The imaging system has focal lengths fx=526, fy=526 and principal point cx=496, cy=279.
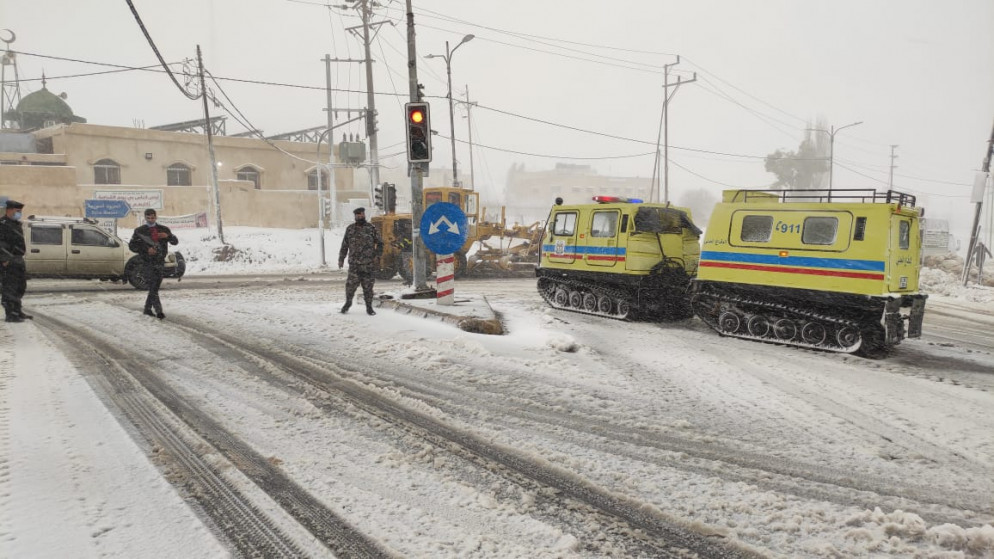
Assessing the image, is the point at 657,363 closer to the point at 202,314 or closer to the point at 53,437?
the point at 53,437

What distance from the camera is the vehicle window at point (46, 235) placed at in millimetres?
12578

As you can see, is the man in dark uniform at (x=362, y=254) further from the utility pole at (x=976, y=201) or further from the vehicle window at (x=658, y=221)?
the utility pole at (x=976, y=201)

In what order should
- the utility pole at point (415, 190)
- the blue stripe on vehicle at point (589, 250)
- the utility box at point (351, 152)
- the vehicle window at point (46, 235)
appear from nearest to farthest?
the utility pole at point (415, 190) → the blue stripe on vehicle at point (589, 250) → the vehicle window at point (46, 235) → the utility box at point (351, 152)

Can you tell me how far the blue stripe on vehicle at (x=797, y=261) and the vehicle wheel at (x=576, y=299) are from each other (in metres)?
2.79

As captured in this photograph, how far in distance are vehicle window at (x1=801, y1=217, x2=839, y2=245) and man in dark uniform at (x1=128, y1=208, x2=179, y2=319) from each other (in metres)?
10.1

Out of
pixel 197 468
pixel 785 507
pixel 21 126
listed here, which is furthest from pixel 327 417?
pixel 21 126

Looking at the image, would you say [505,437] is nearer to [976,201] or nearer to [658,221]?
[658,221]

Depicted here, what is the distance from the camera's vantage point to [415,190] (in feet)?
33.4

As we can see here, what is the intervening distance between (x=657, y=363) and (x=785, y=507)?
3.62 m

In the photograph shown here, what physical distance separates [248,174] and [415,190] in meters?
30.6

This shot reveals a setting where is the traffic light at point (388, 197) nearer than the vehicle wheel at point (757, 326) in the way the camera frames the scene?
No

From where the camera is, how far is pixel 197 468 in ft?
11.5

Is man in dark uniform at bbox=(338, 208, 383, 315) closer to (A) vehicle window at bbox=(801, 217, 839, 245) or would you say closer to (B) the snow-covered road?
(B) the snow-covered road

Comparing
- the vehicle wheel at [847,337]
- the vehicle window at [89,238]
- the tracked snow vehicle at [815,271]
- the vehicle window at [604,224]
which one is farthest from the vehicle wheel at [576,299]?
the vehicle window at [89,238]
